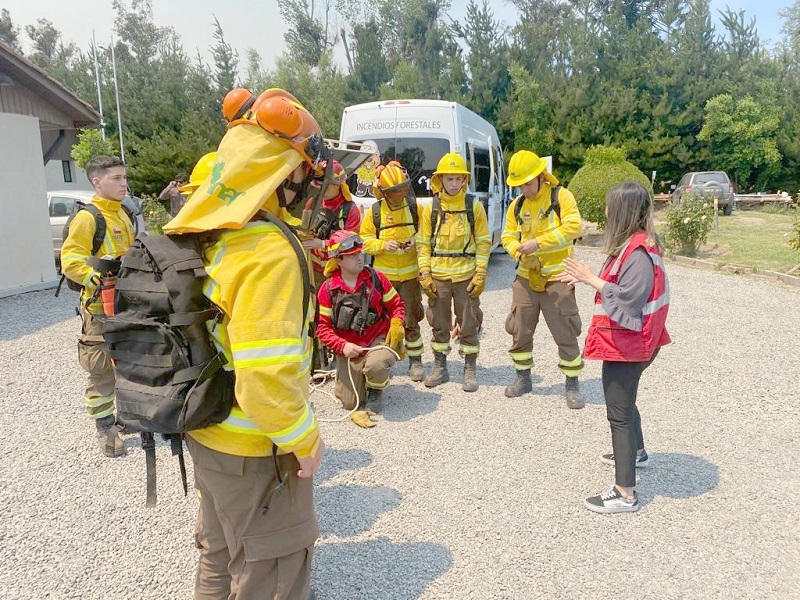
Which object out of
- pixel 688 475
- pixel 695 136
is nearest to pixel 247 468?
pixel 688 475

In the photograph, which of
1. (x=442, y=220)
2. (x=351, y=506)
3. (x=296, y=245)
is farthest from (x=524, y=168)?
(x=296, y=245)

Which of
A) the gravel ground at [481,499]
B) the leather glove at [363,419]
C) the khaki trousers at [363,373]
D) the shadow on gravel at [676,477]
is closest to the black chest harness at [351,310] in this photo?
the khaki trousers at [363,373]

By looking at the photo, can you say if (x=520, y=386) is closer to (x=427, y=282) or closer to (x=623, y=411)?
(x=427, y=282)

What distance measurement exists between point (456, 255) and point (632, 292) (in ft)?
7.74

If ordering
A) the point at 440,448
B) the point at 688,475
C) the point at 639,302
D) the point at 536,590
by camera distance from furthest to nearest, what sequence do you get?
the point at 440,448 < the point at 688,475 < the point at 639,302 < the point at 536,590

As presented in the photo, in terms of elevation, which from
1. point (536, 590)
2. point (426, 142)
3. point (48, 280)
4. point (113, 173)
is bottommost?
point (536, 590)

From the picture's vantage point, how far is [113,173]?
4.22 metres

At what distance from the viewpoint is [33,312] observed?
888cm

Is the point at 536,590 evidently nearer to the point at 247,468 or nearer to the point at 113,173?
the point at 247,468

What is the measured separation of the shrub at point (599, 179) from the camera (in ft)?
53.3

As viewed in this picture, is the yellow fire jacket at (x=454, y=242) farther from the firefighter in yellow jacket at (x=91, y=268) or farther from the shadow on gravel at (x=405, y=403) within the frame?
the firefighter in yellow jacket at (x=91, y=268)

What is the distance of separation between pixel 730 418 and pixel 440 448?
2.42 meters

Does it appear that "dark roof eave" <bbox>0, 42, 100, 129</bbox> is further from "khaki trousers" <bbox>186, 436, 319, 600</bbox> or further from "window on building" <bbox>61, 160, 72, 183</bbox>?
"khaki trousers" <bbox>186, 436, 319, 600</bbox>

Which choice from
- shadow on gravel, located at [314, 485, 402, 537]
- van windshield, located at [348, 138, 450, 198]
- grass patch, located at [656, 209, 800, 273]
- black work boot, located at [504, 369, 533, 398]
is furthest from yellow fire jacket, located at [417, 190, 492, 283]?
grass patch, located at [656, 209, 800, 273]
